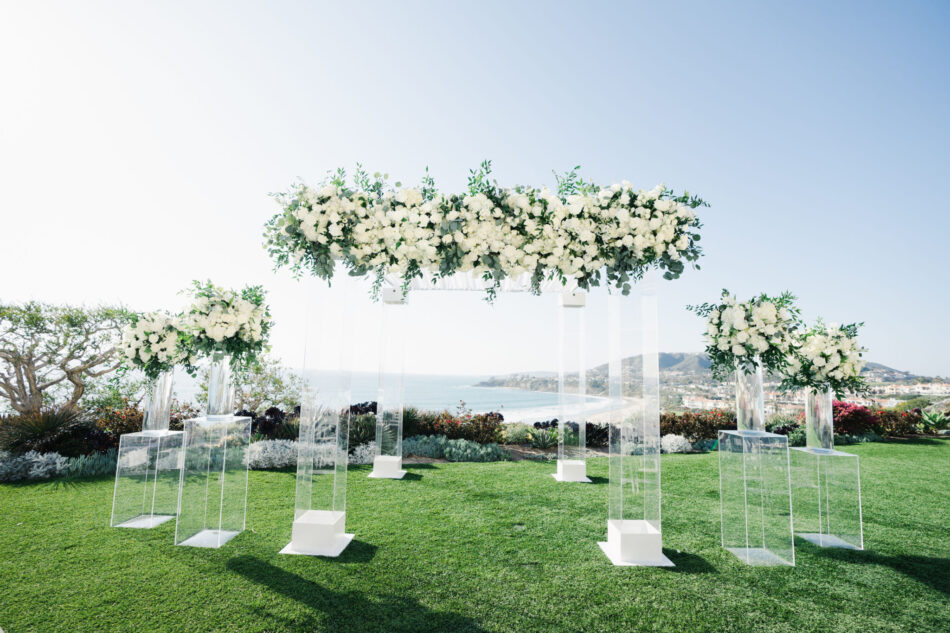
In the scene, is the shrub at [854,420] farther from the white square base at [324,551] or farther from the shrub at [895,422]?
the white square base at [324,551]

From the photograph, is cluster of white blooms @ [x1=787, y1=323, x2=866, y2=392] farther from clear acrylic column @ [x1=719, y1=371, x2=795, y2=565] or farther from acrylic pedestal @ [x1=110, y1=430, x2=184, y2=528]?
acrylic pedestal @ [x1=110, y1=430, x2=184, y2=528]

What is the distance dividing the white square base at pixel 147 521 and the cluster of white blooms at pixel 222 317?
81.7 inches

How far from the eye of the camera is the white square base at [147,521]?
4.60 meters

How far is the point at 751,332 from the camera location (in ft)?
13.6

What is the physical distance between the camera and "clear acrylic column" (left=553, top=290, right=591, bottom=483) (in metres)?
6.77

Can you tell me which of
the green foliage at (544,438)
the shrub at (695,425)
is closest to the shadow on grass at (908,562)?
the green foliage at (544,438)

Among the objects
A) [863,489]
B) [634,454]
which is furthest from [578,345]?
[863,489]

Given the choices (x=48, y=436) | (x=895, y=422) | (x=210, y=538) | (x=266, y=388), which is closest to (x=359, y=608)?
(x=210, y=538)

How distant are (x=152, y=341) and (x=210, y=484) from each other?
5.26 feet

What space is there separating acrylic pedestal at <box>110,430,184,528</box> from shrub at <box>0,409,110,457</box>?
320cm

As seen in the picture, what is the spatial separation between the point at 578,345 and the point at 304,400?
4121 mm

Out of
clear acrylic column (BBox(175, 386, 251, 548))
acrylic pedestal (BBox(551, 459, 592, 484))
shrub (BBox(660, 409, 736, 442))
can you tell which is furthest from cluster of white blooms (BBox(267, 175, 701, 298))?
shrub (BBox(660, 409, 736, 442))

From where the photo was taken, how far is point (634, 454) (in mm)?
4219

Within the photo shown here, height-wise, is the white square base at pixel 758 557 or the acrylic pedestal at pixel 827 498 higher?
the acrylic pedestal at pixel 827 498
